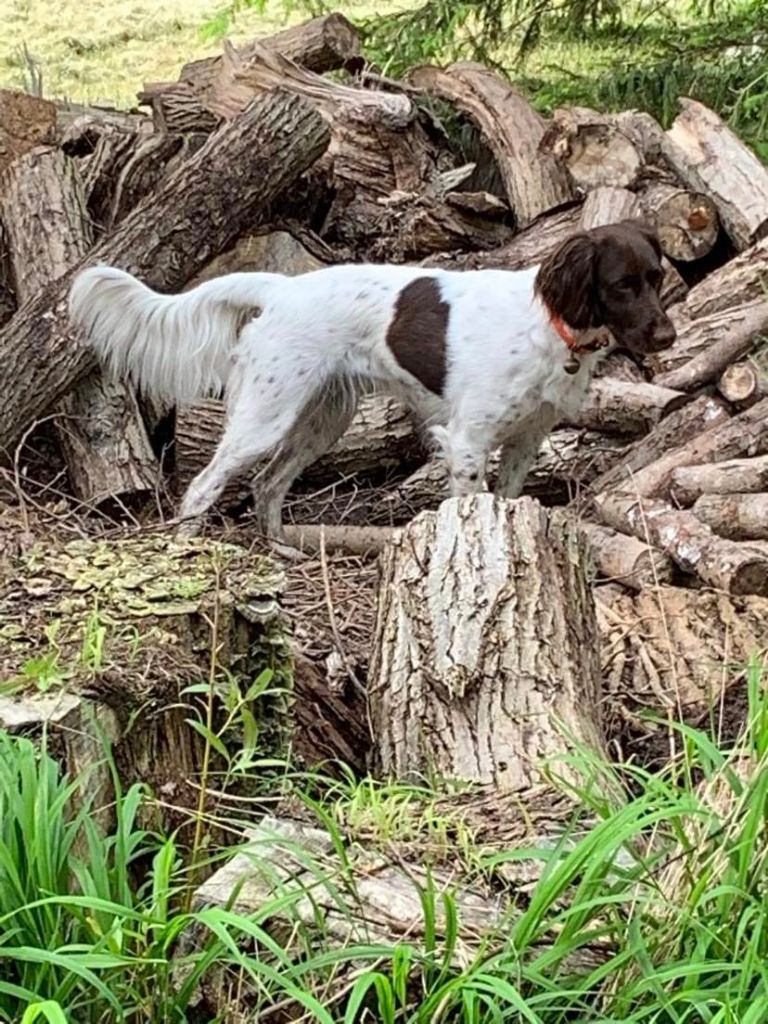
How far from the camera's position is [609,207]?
6633 millimetres

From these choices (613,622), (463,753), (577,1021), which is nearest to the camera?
(577,1021)

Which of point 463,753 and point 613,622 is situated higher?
point 463,753

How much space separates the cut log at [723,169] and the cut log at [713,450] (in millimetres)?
1361

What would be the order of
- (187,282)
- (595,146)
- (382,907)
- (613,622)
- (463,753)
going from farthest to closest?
(595,146) → (187,282) → (613,622) → (463,753) → (382,907)

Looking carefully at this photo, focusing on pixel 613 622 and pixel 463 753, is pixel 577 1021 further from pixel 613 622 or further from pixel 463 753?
pixel 613 622

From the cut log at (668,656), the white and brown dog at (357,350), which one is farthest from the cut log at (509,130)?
the cut log at (668,656)

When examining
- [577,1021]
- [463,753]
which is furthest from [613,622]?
[577,1021]

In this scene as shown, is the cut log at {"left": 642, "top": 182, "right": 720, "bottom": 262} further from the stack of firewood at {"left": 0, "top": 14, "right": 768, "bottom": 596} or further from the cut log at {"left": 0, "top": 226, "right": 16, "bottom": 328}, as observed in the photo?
the cut log at {"left": 0, "top": 226, "right": 16, "bottom": 328}

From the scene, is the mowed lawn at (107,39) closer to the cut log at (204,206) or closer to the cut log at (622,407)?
the cut log at (204,206)

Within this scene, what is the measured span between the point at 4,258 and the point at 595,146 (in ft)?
9.83

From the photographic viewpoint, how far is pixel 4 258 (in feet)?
22.0

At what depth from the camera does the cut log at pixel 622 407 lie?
19.3 ft

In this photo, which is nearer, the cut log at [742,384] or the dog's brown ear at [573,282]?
the dog's brown ear at [573,282]

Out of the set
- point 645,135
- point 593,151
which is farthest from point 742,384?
point 645,135
